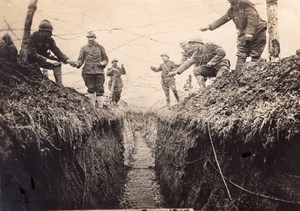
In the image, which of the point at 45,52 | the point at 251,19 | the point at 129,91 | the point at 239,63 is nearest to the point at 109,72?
the point at 129,91

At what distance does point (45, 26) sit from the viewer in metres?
2.67

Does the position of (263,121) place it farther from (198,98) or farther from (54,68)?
(54,68)

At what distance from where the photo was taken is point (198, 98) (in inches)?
106

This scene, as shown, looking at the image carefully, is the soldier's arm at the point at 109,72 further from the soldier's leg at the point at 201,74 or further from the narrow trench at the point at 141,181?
the soldier's leg at the point at 201,74

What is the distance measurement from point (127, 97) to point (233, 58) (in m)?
0.72

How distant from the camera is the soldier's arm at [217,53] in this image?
266 cm

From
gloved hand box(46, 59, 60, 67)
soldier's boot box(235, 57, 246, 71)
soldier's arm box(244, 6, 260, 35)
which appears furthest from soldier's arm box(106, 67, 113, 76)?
soldier's arm box(244, 6, 260, 35)

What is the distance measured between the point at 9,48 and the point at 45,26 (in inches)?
10.6

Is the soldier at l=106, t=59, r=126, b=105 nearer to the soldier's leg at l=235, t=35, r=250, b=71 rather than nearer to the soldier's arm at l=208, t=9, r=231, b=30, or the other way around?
the soldier's arm at l=208, t=9, r=231, b=30

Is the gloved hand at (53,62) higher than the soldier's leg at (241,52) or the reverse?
the reverse

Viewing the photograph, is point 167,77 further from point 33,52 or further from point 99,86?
point 33,52

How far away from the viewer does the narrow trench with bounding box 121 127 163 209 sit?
8.33ft

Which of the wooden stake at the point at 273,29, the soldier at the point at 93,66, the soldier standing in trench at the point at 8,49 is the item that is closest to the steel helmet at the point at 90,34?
the soldier at the point at 93,66

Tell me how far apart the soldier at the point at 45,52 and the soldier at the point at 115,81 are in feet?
0.85
